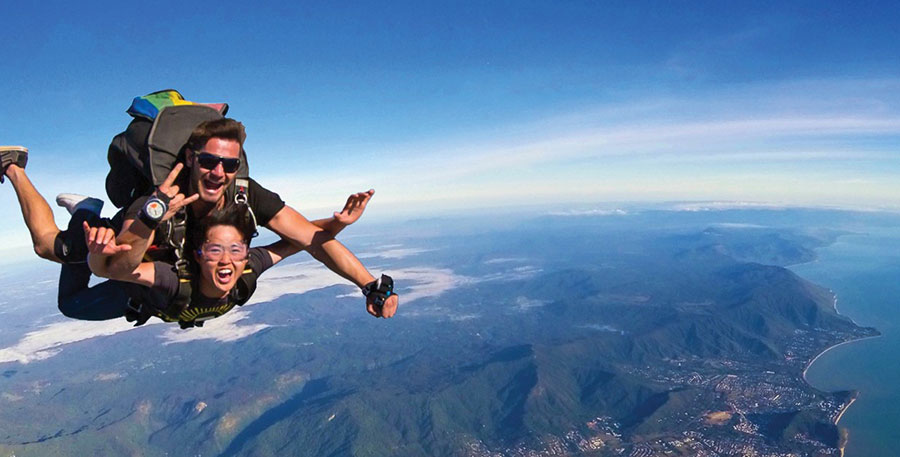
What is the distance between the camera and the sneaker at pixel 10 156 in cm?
375

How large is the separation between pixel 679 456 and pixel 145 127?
97.7m

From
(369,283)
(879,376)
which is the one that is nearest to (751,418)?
(879,376)

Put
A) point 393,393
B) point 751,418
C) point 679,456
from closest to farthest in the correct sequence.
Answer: point 679,456 < point 751,418 < point 393,393

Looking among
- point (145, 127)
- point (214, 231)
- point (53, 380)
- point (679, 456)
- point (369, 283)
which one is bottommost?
point (53, 380)

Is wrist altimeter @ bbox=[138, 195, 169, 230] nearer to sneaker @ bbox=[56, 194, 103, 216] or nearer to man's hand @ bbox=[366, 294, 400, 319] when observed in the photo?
sneaker @ bbox=[56, 194, 103, 216]

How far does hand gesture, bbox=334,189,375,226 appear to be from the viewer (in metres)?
3.90

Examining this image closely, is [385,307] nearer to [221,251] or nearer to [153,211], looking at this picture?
[221,251]

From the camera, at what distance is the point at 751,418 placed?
9131cm

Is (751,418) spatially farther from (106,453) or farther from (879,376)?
(106,453)

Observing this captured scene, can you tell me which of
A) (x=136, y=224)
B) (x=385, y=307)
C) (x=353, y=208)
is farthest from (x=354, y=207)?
(x=136, y=224)

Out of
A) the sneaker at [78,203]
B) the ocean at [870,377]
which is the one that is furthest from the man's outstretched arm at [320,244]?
the ocean at [870,377]

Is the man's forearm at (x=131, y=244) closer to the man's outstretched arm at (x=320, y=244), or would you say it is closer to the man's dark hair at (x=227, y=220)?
the man's dark hair at (x=227, y=220)

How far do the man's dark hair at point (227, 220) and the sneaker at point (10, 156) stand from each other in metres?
1.62

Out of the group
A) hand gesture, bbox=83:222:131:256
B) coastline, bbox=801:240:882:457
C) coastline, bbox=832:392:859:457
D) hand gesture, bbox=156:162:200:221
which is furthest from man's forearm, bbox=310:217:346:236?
coastline, bbox=832:392:859:457
